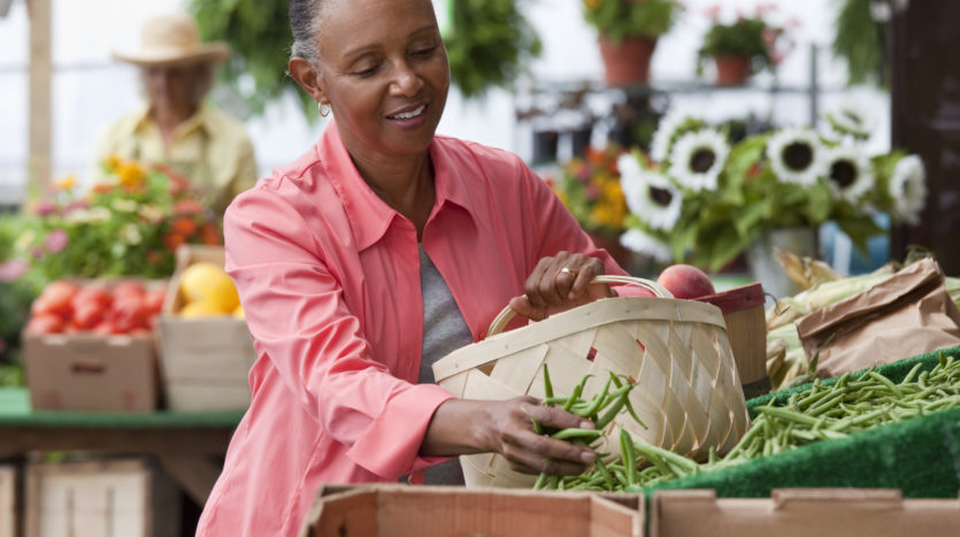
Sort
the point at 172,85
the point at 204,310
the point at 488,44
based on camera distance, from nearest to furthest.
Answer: the point at 204,310
the point at 172,85
the point at 488,44

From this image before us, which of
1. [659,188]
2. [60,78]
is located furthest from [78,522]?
[60,78]

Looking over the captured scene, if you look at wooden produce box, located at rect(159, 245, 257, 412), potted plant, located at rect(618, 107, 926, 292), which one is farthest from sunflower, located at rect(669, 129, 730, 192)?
wooden produce box, located at rect(159, 245, 257, 412)

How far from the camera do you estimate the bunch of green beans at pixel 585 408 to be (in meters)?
1.24

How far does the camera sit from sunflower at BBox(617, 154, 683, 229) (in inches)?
137

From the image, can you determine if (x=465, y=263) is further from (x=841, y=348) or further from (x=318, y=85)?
(x=841, y=348)

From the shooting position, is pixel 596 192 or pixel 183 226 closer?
pixel 183 226

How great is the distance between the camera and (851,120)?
350 cm

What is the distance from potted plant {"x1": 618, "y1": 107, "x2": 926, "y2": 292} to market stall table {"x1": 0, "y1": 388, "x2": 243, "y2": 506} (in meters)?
1.53

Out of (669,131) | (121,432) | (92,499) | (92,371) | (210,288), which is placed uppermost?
(669,131)

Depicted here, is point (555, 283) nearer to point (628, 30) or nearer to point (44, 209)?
point (44, 209)

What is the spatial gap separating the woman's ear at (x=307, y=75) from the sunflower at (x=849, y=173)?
2032mm

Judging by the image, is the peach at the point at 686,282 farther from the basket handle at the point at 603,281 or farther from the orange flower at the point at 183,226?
the orange flower at the point at 183,226

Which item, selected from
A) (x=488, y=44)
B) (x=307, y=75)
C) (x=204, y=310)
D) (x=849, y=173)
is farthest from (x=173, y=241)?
(x=488, y=44)

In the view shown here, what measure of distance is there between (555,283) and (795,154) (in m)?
2.03
